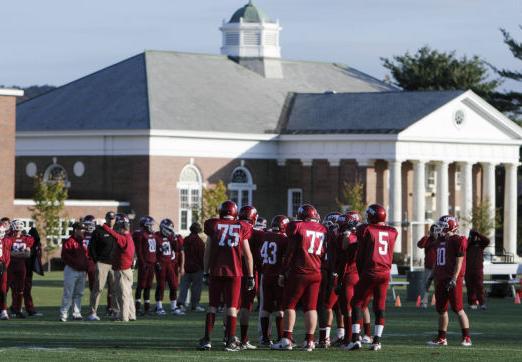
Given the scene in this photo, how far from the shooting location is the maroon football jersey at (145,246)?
30.5 meters

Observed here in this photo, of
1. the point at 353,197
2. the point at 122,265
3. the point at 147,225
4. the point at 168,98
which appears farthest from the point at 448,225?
the point at 168,98

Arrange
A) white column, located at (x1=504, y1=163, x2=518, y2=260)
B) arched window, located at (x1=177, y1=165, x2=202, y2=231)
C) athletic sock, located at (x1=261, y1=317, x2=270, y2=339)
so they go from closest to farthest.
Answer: athletic sock, located at (x1=261, y1=317, x2=270, y2=339) → arched window, located at (x1=177, y1=165, x2=202, y2=231) → white column, located at (x1=504, y1=163, x2=518, y2=260)

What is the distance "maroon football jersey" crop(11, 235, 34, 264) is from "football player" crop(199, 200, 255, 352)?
26.2ft

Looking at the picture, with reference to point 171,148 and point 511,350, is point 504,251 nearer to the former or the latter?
point 171,148

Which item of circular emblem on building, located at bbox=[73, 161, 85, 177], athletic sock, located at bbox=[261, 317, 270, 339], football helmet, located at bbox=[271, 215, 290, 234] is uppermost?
circular emblem on building, located at bbox=[73, 161, 85, 177]

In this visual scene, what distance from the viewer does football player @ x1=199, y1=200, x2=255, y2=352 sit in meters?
21.2

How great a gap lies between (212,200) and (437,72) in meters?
32.2

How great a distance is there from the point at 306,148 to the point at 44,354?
182ft

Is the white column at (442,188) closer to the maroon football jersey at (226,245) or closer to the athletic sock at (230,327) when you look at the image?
the maroon football jersey at (226,245)

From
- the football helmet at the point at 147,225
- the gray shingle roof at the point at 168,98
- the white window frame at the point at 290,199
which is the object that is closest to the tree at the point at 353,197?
the white window frame at the point at 290,199

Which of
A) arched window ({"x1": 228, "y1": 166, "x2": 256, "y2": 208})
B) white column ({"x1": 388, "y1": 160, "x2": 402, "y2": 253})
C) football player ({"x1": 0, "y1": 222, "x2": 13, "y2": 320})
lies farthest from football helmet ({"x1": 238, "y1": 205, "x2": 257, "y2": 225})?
arched window ({"x1": 228, "y1": 166, "x2": 256, "y2": 208})

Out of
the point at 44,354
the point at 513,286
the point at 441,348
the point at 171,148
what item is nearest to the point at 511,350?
the point at 441,348

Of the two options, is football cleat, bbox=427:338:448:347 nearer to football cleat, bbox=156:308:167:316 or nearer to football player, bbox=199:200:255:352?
football player, bbox=199:200:255:352

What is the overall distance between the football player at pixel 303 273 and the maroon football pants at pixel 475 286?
1293cm
